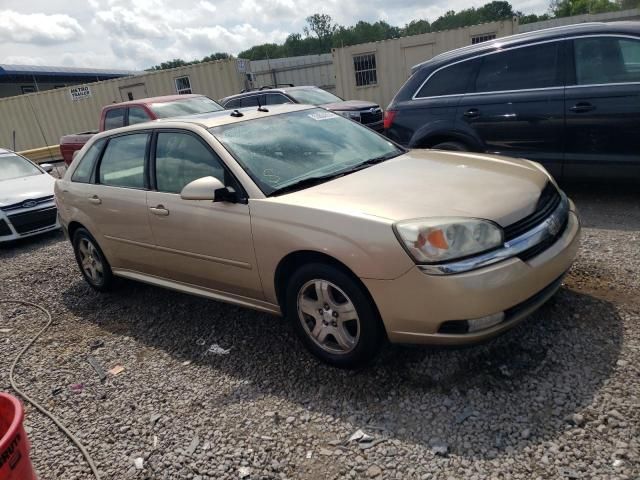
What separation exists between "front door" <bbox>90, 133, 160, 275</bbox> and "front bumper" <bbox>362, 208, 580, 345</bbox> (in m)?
2.20

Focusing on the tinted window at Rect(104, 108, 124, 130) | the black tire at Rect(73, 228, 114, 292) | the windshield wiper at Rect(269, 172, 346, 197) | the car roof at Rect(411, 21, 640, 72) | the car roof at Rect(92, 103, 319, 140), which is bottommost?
the black tire at Rect(73, 228, 114, 292)

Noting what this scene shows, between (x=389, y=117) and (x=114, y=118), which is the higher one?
(x=114, y=118)

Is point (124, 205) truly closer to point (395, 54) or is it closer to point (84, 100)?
point (395, 54)

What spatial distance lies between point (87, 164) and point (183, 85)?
13964mm

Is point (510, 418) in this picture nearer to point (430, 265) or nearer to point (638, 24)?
point (430, 265)

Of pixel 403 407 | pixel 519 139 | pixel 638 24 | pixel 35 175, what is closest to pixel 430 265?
pixel 403 407

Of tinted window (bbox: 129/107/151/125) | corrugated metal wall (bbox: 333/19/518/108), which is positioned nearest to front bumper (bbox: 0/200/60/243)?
tinted window (bbox: 129/107/151/125)

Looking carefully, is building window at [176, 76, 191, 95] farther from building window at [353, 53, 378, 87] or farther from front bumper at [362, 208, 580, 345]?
front bumper at [362, 208, 580, 345]

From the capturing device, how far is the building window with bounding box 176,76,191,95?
17594 millimetres

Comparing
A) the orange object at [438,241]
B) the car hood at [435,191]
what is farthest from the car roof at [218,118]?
the orange object at [438,241]

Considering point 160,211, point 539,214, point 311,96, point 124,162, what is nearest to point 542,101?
point 539,214

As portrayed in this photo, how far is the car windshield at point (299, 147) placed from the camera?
3420 mm

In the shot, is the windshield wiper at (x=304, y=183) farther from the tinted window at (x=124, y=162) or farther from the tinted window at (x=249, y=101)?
the tinted window at (x=249, y=101)

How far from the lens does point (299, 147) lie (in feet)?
12.2
